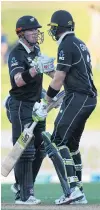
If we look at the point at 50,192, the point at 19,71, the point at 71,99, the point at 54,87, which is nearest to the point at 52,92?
the point at 54,87

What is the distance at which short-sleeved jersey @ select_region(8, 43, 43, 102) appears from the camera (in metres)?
7.35

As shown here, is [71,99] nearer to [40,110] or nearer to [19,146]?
[40,110]

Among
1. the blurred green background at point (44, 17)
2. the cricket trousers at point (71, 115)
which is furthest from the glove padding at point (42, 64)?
the blurred green background at point (44, 17)

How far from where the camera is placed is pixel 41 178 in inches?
458

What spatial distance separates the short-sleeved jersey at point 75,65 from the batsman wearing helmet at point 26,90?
29 cm

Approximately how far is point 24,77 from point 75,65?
53 cm

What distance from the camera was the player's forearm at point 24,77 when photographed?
7.13 metres

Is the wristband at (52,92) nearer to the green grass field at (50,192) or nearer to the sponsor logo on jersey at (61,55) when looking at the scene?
the sponsor logo on jersey at (61,55)

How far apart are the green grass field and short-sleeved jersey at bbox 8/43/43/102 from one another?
3.50 ft

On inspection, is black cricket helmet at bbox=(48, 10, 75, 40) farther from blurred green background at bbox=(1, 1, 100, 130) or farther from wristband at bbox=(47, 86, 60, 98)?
blurred green background at bbox=(1, 1, 100, 130)

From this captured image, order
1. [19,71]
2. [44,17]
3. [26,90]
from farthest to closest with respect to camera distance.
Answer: [44,17], [26,90], [19,71]

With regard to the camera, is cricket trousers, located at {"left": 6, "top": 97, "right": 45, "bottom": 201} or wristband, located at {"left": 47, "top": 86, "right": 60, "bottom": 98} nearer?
wristband, located at {"left": 47, "top": 86, "right": 60, "bottom": 98}

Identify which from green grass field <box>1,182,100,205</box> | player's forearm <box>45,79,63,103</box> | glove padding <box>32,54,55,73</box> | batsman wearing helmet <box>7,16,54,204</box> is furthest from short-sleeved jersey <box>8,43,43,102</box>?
green grass field <box>1,182,100,205</box>

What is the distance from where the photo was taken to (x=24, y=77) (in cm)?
719
